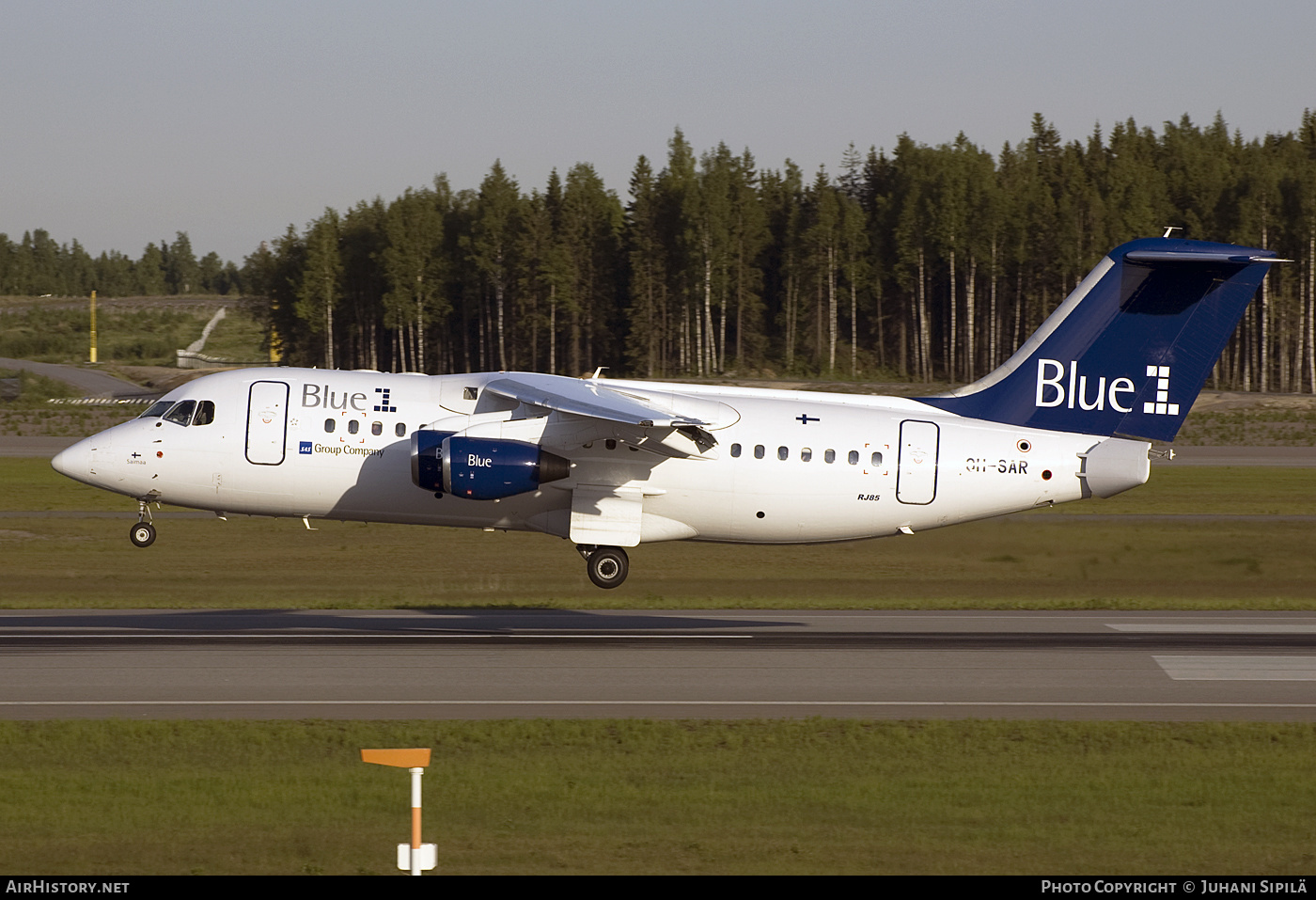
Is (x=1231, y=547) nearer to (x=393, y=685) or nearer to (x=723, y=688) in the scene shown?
(x=723, y=688)

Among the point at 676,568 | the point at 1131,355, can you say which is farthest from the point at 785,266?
the point at 1131,355

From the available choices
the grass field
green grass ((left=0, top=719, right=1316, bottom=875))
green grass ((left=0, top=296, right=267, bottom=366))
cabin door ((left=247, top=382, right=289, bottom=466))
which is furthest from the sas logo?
green grass ((left=0, top=296, right=267, bottom=366))

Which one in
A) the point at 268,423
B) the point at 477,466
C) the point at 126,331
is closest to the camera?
the point at 477,466

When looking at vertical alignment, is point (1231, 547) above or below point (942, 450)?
below

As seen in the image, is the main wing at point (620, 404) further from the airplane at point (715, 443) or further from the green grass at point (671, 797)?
the green grass at point (671, 797)

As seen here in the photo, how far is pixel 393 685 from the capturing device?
21.2 metres

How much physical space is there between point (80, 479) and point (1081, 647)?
18977mm

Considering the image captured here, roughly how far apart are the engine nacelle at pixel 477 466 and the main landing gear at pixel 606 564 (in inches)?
77.9

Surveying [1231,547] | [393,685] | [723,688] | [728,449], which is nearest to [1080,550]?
[1231,547]

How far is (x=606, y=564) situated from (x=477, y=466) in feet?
11.2

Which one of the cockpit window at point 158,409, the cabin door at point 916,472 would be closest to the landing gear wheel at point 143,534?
the cockpit window at point 158,409

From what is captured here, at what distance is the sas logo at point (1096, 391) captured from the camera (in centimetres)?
2664

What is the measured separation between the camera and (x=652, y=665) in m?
23.1

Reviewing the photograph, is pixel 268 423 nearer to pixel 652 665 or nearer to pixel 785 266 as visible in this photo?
pixel 652 665
